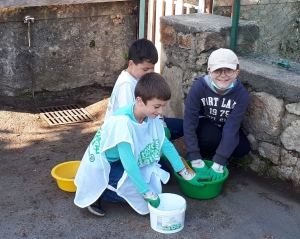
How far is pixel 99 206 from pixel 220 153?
94cm

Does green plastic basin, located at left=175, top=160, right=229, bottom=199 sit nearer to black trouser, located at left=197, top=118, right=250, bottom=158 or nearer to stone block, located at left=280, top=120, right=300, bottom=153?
black trouser, located at left=197, top=118, right=250, bottom=158

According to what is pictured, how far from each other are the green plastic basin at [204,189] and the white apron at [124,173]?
24 cm

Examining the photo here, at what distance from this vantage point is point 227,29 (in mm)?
4027

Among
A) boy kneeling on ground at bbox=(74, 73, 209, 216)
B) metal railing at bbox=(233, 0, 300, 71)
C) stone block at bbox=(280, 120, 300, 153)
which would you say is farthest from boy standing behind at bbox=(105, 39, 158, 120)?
stone block at bbox=(280, 120, 300, 153)

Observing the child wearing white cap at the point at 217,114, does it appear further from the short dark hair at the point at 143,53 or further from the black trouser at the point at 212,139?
the short dark hair at the point at 143,53

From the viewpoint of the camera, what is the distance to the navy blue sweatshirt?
356cm

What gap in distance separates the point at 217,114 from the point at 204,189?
0.59 metres

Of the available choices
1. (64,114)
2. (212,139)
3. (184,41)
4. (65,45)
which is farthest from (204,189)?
(65,45)

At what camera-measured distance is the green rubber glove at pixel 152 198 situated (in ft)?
9.97

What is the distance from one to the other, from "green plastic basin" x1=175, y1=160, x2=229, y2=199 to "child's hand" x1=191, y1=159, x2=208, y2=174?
148 millimetres

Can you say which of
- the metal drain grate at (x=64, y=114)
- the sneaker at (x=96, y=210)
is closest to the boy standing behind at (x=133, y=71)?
the sneaker at (x=96, y=210)

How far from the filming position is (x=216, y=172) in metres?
3.54

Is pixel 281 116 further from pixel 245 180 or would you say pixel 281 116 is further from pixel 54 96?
pixel 54 96

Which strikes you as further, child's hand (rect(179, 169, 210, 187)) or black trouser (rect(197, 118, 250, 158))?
black trouser (rect(197, 118, 250, 158))
